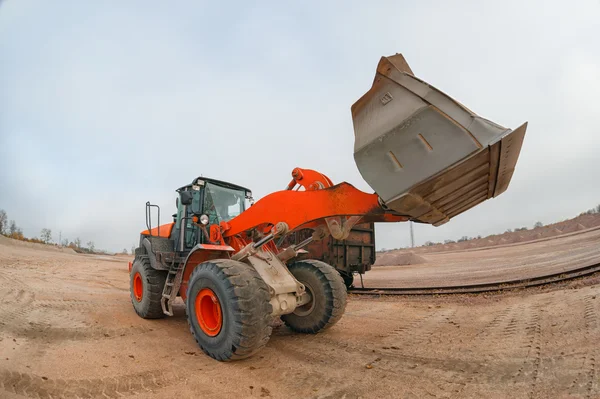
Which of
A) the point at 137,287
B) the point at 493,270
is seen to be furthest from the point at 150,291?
the point at 493,270

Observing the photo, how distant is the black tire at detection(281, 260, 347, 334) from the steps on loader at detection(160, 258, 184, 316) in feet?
5.82

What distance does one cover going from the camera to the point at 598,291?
583 centimetres

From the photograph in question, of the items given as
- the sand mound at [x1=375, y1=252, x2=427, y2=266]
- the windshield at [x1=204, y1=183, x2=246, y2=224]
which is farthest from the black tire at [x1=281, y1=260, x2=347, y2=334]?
the sand mound at [x1=375, y1=252, x2=427, y2=266]

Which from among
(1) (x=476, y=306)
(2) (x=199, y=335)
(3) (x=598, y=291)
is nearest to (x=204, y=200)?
(2) (x=199, y=335)

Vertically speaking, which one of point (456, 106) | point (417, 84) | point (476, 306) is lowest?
point (476, 306)

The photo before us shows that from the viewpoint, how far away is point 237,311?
12.0 feet

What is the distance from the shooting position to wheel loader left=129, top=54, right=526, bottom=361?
9.53 feet

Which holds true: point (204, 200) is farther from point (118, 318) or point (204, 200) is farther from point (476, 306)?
point (476, 306)

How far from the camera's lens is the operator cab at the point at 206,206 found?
5801 millimetres

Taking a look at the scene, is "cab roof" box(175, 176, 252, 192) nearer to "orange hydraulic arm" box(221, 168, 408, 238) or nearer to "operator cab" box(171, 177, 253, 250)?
"operator cab" box(171, 177, 253, 250)

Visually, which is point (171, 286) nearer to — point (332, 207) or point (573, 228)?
point (332, 207)

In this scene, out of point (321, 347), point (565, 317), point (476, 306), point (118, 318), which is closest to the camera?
point (321, 347)

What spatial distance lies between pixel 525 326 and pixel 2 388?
5942mm

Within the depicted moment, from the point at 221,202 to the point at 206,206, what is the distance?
12.3 inches
